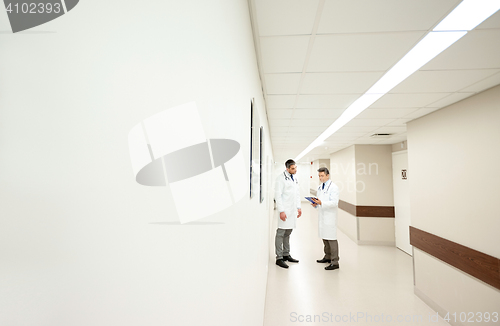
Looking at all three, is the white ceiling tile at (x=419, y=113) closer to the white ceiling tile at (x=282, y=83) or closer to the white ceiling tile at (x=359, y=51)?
the white ceiling tile at (x=359, y=51)

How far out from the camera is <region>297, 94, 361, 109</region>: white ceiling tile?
9.59ft

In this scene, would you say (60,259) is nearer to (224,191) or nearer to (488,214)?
(224,191)

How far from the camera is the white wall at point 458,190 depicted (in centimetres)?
246

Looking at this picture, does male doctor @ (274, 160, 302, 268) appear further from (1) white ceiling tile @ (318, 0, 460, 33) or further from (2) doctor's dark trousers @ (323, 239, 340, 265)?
(1) white ceiling tile @ (318, 0, 460, 33)

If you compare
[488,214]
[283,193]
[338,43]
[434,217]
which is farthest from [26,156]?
[283,193]

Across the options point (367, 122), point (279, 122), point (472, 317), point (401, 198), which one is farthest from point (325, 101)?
point (401, 198)

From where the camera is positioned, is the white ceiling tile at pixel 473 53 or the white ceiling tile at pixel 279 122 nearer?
the white ceiling tile at pixel 473 53

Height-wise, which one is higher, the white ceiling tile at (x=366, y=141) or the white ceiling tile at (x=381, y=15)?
the white ceiling tile at (x=381, y=15)

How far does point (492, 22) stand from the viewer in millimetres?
1556

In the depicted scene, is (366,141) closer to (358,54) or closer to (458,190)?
(458,190)

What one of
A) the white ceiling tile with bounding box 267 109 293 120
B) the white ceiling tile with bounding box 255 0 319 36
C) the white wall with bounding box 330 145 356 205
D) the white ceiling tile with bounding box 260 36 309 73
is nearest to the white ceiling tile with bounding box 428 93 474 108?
the white ceiling tile with bounding box 267 109 293 120

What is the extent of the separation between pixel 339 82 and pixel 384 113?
4.88 feet

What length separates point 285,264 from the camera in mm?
4328

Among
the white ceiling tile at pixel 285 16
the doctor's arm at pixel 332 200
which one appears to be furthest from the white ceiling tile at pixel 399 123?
the white ceiling tile at pixel 285 16
